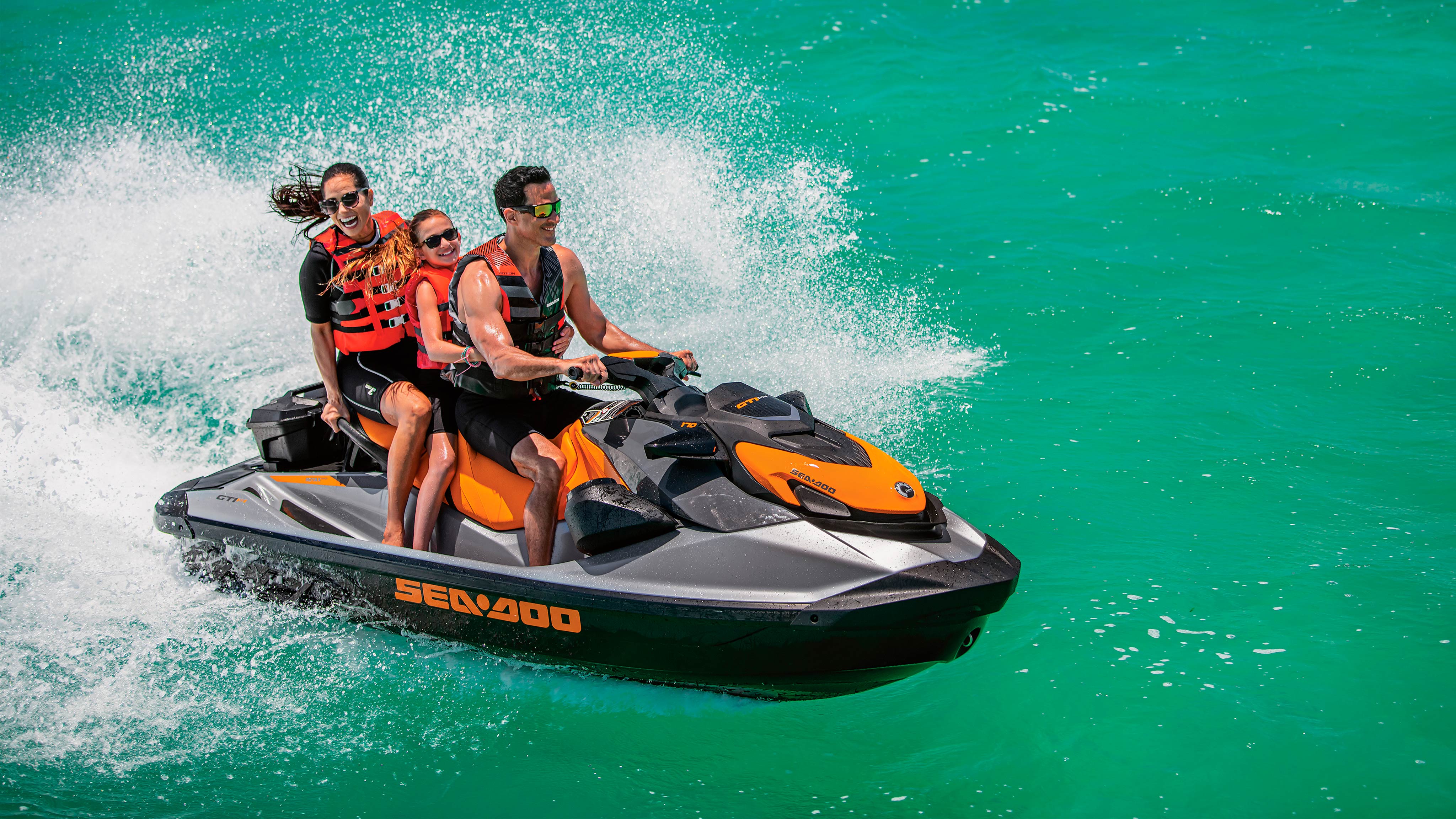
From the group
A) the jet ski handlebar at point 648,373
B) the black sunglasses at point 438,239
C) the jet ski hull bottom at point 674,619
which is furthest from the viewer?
the black sunglasses at point 438,239

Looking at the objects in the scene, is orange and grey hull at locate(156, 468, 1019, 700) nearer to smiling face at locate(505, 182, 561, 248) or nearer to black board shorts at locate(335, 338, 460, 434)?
black board shorts at locate(335, 338, 460, 434)

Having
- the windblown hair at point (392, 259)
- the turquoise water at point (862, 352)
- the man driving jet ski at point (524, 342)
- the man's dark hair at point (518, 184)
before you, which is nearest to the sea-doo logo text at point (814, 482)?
the man driving jet ski at point (524, 342)

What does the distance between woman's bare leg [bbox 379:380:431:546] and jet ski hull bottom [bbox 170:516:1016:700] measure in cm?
16

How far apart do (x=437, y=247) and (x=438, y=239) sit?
29mm

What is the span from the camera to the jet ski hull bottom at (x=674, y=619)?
292 centimetres

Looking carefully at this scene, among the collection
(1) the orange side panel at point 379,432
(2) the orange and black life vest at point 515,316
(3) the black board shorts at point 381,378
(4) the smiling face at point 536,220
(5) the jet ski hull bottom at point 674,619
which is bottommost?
(5) the jet ski hull bottom at point 674,619

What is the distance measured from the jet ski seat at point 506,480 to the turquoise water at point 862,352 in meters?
0.51

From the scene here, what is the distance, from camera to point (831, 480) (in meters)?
3.06

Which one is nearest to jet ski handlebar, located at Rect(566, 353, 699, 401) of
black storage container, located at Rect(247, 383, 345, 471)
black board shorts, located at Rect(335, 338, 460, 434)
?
black board shorts, located at Rect(335, 338, 460, 434)

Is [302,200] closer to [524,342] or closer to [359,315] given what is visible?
[359,315]

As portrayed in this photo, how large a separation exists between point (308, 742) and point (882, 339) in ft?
13.6

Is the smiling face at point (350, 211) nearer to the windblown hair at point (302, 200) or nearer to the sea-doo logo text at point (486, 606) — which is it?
the windblown hair at point (302, 200)

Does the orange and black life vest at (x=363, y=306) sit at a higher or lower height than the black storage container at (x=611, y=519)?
higher

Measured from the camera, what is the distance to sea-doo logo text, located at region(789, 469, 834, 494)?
305 cm
